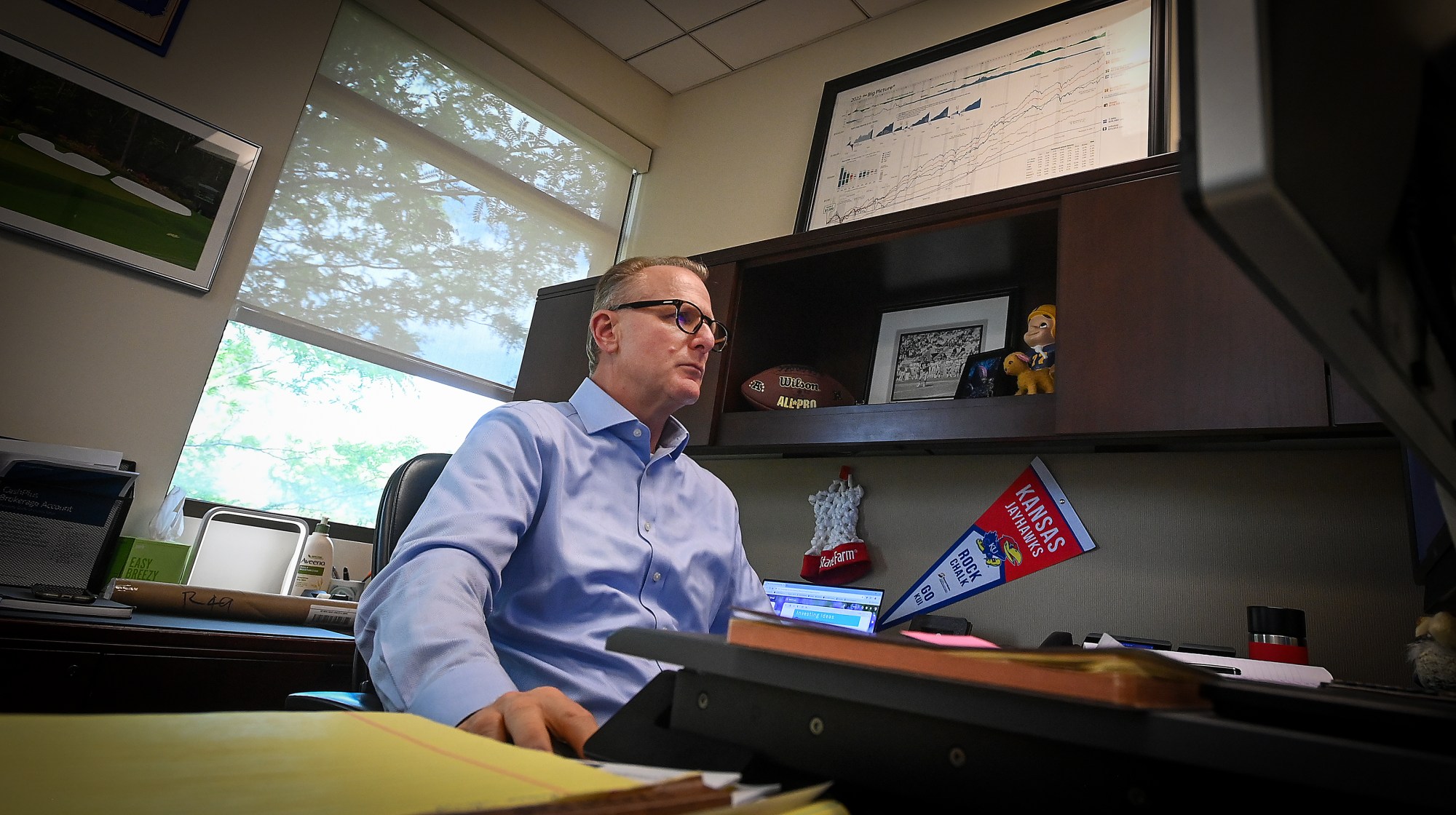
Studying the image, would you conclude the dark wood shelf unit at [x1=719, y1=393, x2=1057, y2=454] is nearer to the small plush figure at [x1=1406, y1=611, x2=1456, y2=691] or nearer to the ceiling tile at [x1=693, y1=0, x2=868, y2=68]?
the small plush figure at [x1=1406, y1=611, x2=1456, y2=691]

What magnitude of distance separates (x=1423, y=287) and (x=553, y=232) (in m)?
3.01

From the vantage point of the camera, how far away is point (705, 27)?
3062 millimetres

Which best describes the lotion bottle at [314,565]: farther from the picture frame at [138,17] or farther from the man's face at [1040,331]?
the man's face at [1040,331]

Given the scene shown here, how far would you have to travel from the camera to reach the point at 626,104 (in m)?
3.40

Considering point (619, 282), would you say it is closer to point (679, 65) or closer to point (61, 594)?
point (61, 594)

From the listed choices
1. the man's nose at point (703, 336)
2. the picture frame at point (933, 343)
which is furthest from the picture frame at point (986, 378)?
the man's nose at point (703, 336)

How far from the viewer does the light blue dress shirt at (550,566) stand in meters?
0.81

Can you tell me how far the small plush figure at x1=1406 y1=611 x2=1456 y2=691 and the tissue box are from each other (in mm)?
2519

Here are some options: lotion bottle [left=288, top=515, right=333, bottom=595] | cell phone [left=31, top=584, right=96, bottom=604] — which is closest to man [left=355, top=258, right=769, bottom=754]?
cell phone [left=31, top=584, right=96, bottom=604]

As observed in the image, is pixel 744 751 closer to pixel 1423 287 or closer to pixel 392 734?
pixel 392 734

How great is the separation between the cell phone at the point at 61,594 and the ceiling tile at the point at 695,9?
2.49 m

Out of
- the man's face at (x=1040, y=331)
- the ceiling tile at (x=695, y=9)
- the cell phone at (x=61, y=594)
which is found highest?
the ceiling tile at (x=695, y=9)

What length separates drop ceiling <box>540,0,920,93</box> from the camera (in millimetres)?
2881

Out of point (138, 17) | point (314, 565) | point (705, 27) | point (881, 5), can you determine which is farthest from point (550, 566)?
point (705, 27)
